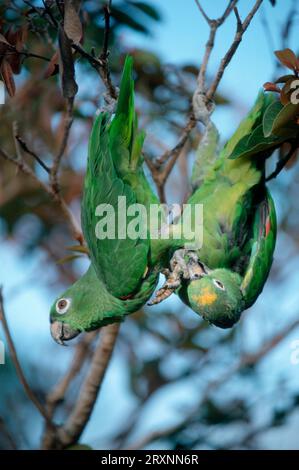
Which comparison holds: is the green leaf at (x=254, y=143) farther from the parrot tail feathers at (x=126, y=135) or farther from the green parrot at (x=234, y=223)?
the parrot tail feathers at (x=126, y=135)

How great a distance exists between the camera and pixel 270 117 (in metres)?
3.08

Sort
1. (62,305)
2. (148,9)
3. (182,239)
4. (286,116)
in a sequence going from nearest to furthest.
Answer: (286,116) → (182,239) → (62,305) → (148,9)

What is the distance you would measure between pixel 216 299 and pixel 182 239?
35cm

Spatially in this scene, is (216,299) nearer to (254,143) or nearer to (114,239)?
(114,239)

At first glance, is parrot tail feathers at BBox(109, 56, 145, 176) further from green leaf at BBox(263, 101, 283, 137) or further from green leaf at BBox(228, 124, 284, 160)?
green leaf at BBox(263, 101, 283, 137)

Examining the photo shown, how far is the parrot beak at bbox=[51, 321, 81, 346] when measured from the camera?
3.60 metres

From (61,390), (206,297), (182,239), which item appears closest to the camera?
(206,297)

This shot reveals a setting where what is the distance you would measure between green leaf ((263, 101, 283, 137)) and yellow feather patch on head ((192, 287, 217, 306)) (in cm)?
75

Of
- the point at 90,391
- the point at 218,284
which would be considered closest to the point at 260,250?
the point at 218,284

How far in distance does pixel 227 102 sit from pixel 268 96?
1.53 meters

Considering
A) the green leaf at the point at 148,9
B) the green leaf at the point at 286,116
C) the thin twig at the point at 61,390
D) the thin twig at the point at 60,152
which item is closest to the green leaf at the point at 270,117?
the green leaf at the point at 286,116

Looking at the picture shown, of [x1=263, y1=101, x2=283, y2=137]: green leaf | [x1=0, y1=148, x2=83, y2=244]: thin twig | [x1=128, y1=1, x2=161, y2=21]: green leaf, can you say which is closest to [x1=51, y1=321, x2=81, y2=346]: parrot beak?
[x1=0, y1=148, x2=83, y2=244]: thin twig

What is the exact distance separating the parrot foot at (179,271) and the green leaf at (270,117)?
2.39 feet

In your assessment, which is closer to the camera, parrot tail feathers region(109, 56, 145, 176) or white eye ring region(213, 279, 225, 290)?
parrot tail feathers region(109, 56, 145, 176)
